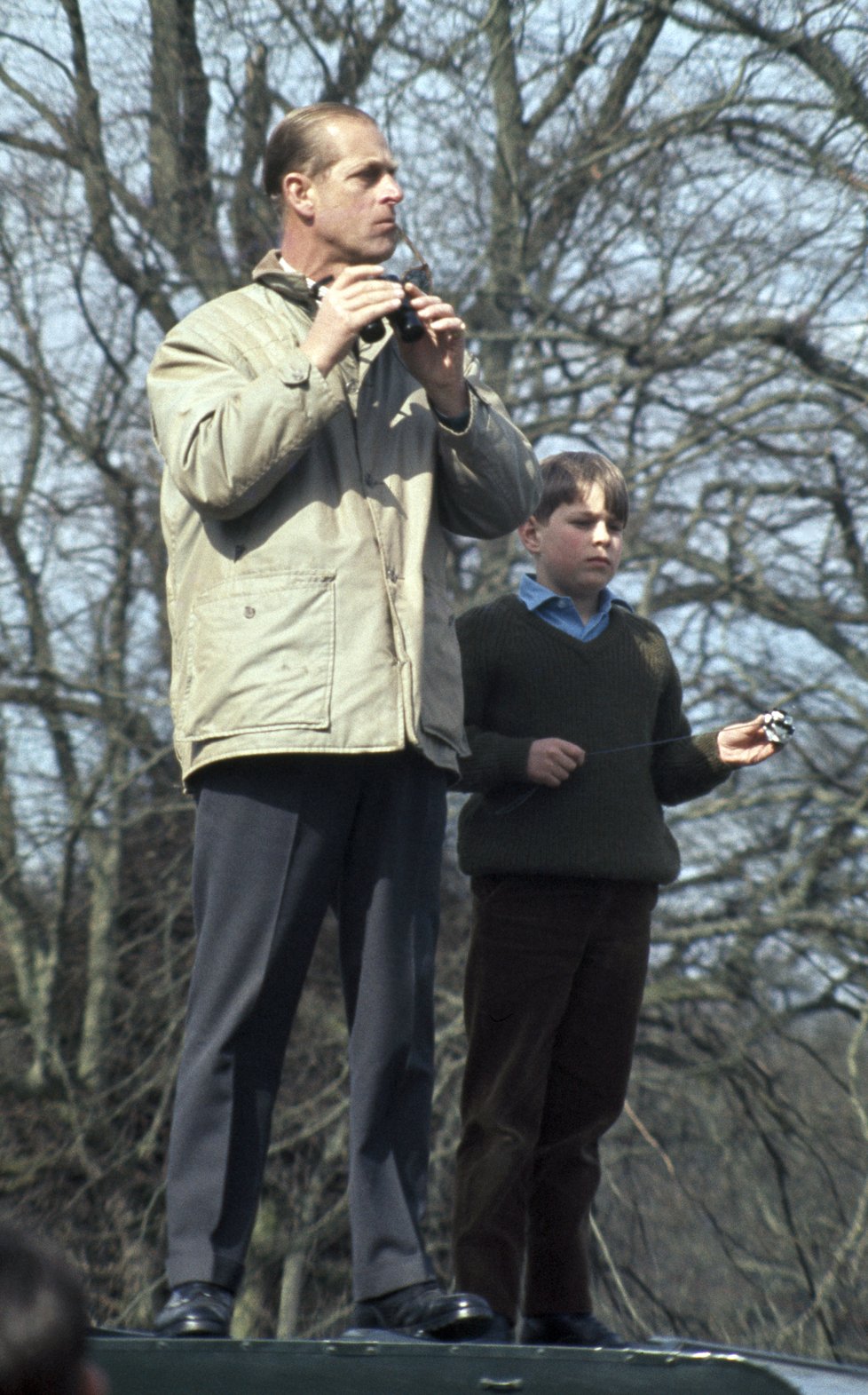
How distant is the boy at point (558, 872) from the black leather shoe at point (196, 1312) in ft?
1.89

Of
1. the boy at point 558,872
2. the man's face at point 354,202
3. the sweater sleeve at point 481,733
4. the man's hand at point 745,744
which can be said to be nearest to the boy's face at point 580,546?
the boy at point 558,872

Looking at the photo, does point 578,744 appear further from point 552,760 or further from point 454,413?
point 454,413

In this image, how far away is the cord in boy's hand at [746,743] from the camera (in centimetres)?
288

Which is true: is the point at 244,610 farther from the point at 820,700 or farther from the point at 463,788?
the point at 820,700

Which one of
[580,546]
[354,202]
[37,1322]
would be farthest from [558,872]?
[37,1322]

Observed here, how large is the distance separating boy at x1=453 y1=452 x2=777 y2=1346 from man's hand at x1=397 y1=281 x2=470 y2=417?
0.58 meters

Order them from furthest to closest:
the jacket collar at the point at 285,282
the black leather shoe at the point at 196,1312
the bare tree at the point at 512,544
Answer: the bare tree at the point at 512,544 < the jacket collar at the point at 285,282 < the black leather shoe at the point at 196,1312

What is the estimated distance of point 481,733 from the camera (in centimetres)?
288

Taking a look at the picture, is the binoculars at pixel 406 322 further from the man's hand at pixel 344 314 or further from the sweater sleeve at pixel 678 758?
the sweater sleeve at pixel 678 758

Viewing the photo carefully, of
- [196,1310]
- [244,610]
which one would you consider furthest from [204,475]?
[196,1310]

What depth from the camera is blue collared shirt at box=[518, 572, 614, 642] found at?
301 centimetres

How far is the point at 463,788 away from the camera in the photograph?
2.85 meters

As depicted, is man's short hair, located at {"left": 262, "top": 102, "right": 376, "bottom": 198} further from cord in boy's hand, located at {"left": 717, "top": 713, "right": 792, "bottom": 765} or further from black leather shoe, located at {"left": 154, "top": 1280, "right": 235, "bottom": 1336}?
black leather shoe, located at {"left": 154, "top": 1280, "right": 235, "bottom": 1336}

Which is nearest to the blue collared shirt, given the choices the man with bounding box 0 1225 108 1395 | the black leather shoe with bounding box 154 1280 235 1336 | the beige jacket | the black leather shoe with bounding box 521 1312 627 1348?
the beige jacket
